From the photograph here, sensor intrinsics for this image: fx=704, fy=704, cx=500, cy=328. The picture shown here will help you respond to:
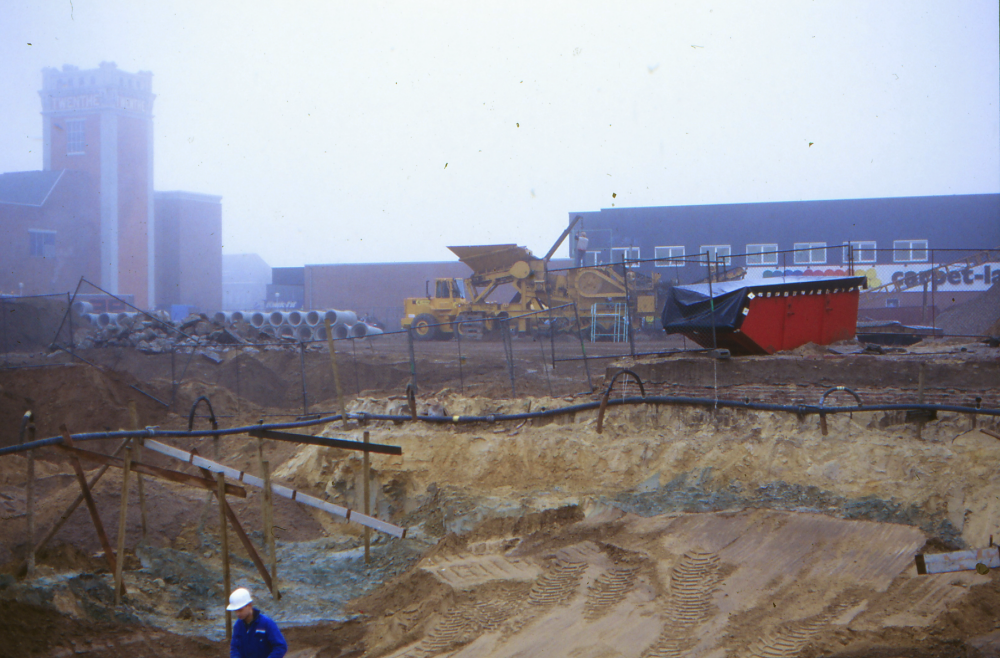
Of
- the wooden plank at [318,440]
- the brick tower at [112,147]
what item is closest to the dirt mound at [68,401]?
the wooden plank at [318,440]

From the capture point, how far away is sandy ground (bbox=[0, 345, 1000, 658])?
20.2ft

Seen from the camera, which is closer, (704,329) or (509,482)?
(509,482)

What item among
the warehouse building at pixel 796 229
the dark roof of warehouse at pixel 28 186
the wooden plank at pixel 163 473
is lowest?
the wooden plank at pixel 163 473

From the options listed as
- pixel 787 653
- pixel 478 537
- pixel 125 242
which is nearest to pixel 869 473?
pixel 787 653

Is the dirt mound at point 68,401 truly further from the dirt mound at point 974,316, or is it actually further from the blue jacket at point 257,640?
the dirt mound at point 974,316

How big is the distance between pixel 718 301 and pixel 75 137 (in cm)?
6506

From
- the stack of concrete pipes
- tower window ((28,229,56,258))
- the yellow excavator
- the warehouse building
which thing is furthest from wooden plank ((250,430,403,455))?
tower window ((28,229,56,258))

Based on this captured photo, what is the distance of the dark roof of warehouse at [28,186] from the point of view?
177 ft

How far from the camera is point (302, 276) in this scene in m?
60.2

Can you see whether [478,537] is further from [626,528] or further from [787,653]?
[787,653]

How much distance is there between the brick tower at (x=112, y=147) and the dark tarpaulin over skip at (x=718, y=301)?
5777 cm

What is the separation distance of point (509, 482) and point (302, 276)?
5275 centimetres

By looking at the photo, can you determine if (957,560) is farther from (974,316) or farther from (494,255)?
(494,255)

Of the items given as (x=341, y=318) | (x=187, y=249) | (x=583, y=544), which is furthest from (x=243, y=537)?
(x=187, y=249)
